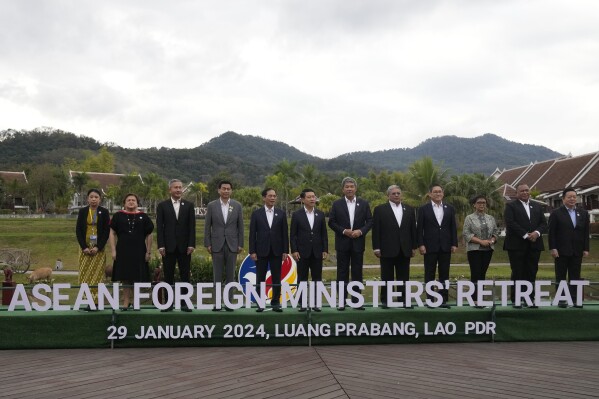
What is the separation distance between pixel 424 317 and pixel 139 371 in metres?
2.92

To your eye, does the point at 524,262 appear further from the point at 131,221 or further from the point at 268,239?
the point at 131,221

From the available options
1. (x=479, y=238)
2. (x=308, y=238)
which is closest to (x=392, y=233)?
(x=308, y=238)

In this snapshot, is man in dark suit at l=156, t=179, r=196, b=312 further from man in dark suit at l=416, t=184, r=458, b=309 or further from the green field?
the green field

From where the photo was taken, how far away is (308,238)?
6.25m

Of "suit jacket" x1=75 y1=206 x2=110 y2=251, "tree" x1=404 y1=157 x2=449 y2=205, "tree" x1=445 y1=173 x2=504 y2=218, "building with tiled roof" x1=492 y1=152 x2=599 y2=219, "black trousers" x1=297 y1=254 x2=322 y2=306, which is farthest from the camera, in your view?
"building with tiled roof" x1=492 y1=152 x2=599 y2=219

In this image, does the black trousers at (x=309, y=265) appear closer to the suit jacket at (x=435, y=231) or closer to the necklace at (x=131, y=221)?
the suit jacket at (x=435, y=231)

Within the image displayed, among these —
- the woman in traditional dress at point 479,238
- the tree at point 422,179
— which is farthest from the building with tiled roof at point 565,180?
the woman in traditional dress at point 479,238

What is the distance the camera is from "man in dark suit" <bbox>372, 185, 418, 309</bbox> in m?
6.20

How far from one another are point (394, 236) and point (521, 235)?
1.61 metres

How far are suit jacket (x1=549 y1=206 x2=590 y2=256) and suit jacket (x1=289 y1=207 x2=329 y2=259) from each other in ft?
9.33

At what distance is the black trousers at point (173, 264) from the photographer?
6148 millimetres

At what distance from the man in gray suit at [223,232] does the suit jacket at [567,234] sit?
12.7ft

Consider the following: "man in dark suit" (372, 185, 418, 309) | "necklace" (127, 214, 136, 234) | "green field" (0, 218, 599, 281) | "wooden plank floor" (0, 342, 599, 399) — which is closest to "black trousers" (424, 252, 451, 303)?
"man in dark suit" (372, 185, 418, 309)

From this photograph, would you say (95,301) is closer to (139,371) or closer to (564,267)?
(139,371)
